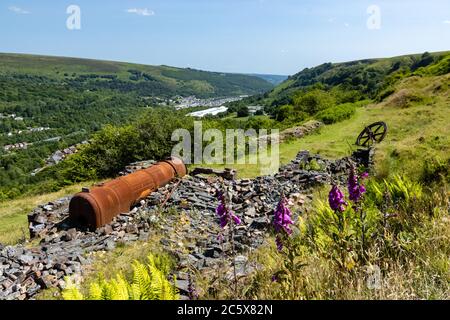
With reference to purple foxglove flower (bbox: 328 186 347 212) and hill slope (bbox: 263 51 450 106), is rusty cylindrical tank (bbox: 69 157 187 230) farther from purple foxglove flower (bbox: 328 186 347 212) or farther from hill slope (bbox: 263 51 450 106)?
hill slope (bbox: 263 51 450 106)

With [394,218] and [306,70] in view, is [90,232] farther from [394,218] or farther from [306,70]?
[306,70]

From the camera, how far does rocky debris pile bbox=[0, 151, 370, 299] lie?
708 cm

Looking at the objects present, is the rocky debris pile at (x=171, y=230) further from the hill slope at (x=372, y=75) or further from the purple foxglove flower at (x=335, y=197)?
the hill slope at (x=372, y=75)

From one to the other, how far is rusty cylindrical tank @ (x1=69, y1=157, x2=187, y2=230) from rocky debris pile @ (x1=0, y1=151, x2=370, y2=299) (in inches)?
12.2

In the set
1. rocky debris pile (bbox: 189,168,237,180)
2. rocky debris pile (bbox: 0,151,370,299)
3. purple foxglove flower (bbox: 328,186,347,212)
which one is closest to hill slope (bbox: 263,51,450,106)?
rocky debris pile (bbox: 189,168,237,180)

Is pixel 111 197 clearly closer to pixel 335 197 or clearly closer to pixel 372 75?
pixel 335 197

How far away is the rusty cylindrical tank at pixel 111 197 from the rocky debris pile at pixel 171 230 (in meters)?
0.31

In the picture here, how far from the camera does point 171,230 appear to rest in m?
9.31

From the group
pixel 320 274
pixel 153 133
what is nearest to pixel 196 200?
pixel 320 274

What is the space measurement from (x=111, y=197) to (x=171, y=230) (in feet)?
8.48

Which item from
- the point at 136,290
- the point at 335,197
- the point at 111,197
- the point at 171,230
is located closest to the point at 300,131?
the point at 111,197

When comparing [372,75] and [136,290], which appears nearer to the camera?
[136,290]
